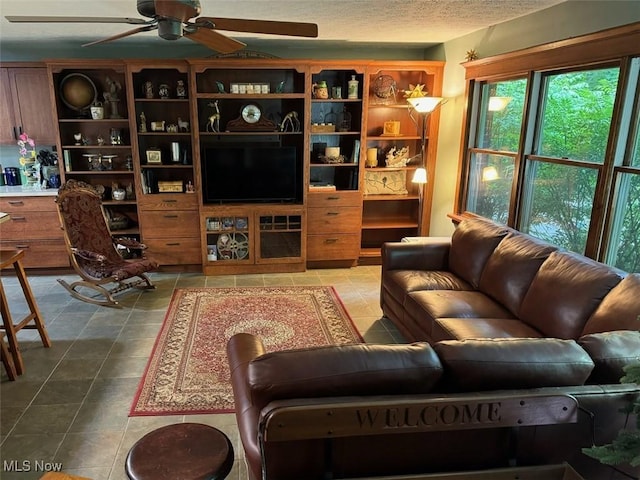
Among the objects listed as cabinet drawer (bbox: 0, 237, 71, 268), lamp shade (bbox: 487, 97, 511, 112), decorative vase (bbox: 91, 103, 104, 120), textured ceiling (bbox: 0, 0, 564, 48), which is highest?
textured ceiling (bbox: 0, 0, 564, 48)

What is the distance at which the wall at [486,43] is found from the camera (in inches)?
109

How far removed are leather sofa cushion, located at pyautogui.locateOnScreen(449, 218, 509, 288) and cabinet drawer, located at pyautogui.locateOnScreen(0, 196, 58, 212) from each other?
3986 mm

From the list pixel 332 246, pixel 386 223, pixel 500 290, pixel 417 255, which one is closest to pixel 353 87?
pixel 386 223

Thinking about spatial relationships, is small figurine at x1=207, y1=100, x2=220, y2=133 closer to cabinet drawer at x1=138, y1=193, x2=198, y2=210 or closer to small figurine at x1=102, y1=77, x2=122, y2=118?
cabinet drawer at x1=138, y1=193, x2=198, y2=210

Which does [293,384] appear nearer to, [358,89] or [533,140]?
[533,140]

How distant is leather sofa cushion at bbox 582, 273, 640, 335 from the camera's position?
2.08m

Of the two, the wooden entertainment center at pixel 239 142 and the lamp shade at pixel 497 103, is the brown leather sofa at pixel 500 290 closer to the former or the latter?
the lamp shade at pixel 497 103

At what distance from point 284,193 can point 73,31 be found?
8.13ft

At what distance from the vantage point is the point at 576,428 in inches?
59.2

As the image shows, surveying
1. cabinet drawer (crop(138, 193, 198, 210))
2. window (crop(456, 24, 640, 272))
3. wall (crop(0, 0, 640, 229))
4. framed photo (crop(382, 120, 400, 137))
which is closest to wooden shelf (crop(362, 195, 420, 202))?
wall (crop(0, 0, 640, 229))

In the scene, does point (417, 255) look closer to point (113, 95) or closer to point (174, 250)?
point (174, 250)

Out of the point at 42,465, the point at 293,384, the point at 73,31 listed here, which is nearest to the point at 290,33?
the point at 293,384

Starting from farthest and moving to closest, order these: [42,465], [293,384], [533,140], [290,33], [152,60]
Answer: [152,60] → [533,140] → [290,33] → [42,465] → [293,384]

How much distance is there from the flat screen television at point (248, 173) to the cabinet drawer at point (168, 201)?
0.49 feet
